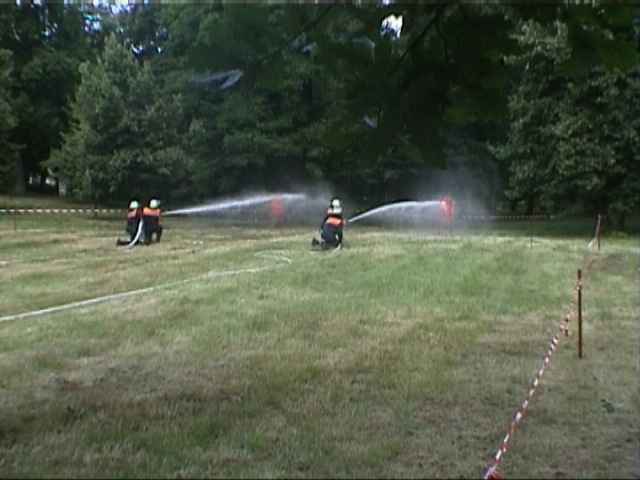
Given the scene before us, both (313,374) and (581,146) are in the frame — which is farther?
(581,146)

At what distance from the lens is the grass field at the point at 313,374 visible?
4.67m

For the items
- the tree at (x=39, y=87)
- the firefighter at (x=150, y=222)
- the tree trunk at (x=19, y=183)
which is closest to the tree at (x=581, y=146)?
the firefighter at (x=150, y=222)

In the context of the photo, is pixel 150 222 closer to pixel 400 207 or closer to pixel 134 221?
pixel 134 221

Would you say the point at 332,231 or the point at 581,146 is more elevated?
the point at 581,146

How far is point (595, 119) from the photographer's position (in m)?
25.3

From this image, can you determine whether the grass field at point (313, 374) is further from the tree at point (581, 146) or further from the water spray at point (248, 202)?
the water spray at point (248, 202)

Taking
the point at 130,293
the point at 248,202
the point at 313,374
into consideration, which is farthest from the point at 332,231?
the point at 248,202

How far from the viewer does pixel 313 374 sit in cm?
670

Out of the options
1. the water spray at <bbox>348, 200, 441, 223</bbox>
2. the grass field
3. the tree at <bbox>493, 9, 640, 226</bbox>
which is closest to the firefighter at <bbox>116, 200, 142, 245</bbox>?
the grass field

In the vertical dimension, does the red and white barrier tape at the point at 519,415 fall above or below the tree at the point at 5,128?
below

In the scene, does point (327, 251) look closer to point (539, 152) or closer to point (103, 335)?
point (103, 335)

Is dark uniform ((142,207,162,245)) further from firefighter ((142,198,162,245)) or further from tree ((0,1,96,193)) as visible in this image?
tree ((0,1,96,193))

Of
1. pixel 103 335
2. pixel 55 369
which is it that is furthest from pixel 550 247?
pixel 55 369

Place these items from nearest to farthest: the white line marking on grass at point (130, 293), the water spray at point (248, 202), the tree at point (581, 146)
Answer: the white line marking on grass at point (130, 293) → the tree at point (581, 146) → the water spray at point (248, 202)
